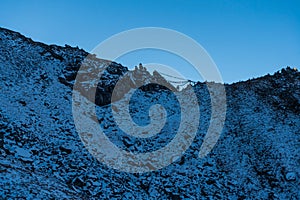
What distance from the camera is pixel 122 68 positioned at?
32.7 metres

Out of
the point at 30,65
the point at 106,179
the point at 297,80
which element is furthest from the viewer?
the point at 297,80

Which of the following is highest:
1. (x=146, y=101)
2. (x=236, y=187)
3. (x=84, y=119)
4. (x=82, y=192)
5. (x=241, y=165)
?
(x=146, y=101)

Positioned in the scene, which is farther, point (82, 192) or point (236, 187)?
point (236, 187)

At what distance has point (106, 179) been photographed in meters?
16.8

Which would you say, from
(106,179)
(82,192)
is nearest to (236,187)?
(106,179)

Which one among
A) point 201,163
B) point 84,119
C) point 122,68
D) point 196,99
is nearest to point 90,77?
point 122,68

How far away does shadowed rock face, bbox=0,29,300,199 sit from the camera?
1609 centimetres

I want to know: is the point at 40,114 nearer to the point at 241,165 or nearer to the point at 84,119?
the point at 84,119

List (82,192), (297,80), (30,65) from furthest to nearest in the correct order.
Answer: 1. (297,80)
2. (30,65)
3. (82,192)

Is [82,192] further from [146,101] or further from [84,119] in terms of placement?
[146,101]

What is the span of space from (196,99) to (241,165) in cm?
903

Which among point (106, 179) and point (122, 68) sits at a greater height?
point (122, 68)

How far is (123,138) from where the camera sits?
21734 millimetres

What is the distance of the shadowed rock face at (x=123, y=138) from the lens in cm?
1609
